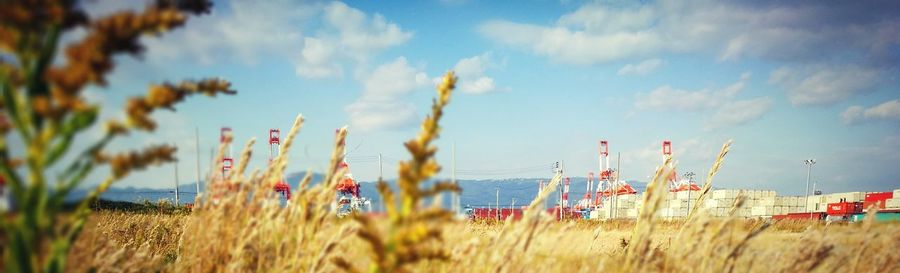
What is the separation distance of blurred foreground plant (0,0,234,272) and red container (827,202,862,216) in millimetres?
80770

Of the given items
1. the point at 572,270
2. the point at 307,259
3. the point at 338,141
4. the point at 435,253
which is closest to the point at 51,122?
the point at 435,253

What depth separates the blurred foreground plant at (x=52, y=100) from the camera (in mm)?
841

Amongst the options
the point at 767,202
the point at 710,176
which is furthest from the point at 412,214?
the point at 767,202

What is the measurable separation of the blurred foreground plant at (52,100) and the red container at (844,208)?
8077cm

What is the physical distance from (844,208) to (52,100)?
81.5 m

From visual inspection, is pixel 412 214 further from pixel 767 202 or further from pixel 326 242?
pixel 767 202

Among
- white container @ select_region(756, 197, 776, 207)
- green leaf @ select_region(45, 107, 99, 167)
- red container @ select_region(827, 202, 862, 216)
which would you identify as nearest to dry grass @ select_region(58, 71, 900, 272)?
green leaf @ select_region(45, 107, 99, 167)

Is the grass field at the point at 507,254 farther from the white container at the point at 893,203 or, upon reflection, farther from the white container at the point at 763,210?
the white container at the point at 763,210

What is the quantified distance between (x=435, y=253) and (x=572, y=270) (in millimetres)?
2879

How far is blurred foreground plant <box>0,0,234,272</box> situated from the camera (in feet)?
→ 2.76

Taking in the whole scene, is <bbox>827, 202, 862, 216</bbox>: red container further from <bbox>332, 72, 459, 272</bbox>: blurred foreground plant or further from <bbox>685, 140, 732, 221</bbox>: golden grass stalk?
<bbox>332, 72, 459, 272</bbox>: blurred foreground plant

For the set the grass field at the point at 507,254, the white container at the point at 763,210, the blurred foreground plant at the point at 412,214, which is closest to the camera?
the blurred foreground plant at the point at 412,214

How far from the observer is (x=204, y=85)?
45.6 inches

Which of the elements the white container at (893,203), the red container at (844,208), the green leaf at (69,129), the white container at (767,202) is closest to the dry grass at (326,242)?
the green leaf at (69,129)
